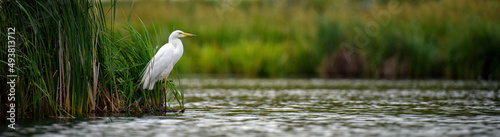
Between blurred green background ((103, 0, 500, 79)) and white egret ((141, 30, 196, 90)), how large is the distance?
10.5 metres

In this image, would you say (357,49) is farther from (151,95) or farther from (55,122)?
(55,122)

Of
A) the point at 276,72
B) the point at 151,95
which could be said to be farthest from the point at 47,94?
the point at 276,72

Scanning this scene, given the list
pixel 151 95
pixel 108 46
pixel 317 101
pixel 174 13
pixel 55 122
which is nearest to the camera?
pixel 55 122

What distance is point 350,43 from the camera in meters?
26.2

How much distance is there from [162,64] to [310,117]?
2.64 meters

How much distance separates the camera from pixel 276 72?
28.4m

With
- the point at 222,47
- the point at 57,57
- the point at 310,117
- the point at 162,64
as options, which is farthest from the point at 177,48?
the point at 222,47

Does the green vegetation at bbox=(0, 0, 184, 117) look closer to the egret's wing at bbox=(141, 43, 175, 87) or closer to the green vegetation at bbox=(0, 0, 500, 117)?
the green vegetation at bbox=(0, 0, 500, 117)

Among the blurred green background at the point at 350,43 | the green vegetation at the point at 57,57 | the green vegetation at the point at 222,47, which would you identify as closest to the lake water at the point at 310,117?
the green vegetation at the point at 57,57

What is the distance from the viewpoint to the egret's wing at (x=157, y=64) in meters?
10.9

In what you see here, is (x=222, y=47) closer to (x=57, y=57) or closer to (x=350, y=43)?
(x=350, y=43)

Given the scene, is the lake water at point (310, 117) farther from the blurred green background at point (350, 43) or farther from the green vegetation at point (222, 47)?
the blurred green background at point (350, 43)

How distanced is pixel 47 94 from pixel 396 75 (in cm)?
1774

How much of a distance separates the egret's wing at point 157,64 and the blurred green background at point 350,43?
10.7 meters
